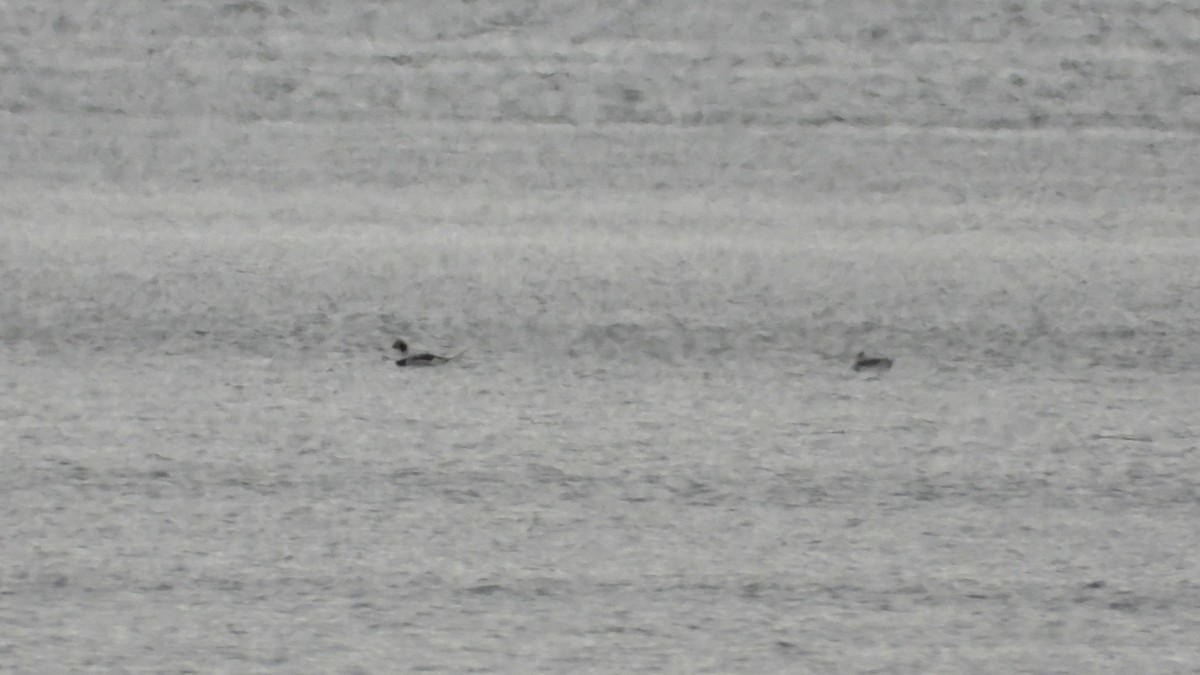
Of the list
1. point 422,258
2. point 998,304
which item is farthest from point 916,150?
point 422,258

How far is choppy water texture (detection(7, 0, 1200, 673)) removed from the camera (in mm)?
571

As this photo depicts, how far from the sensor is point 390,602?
57cm

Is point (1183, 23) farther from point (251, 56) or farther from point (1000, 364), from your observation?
point (251, 56)

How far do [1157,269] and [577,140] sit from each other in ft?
0.60

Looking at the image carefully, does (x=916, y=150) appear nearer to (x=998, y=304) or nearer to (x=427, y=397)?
(x=998, y=304)

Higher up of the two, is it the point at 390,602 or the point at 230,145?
the point at 230,145

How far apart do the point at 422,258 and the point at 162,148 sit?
0.28 ft

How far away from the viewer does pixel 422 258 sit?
0.57 m

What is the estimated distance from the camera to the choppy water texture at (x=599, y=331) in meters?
0.57

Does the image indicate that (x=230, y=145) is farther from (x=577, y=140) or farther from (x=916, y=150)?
(x=916, y=150)

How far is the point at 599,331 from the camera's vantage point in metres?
0.57

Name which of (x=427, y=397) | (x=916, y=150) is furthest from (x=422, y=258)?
(x=916, y=150)

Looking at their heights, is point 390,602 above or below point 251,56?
below

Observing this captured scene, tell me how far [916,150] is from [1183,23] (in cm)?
9
